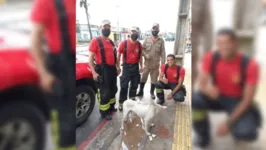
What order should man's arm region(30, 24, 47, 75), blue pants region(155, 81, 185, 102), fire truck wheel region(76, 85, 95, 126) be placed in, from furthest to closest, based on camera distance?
blue pants region(155, 81, 185, 102) < fire truck wheel region(76, 85, 95, 126) < man's arm region(30, 24, 47, 75)

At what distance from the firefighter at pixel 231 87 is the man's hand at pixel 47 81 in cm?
47

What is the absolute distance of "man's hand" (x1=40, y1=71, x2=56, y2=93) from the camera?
1.75 ft

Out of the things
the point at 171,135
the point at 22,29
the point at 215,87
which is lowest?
the point at 171,135

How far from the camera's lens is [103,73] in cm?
168

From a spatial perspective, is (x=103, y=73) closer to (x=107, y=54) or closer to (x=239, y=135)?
(x=107, y=54)

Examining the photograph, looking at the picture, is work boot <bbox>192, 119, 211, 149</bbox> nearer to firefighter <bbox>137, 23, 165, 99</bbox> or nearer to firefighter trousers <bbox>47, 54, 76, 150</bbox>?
firefighter trousers <bbox>47, 54, 76, 150</bbox>

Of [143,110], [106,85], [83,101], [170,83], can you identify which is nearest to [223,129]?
[83,101]

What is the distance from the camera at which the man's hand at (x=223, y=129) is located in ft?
1.47

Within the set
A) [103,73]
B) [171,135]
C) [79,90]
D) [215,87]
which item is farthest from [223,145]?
[103,73]

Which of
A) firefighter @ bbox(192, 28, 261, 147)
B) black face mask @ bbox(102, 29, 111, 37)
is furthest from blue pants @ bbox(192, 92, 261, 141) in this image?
black face mask @ bbox(102, 29, 111, 37)

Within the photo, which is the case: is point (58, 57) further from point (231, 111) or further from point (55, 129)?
point (231, 111)

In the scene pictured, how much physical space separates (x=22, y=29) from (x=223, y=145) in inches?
27.8

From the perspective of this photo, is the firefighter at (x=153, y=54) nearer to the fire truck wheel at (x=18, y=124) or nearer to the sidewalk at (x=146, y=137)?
the sidewalk at (x=146, y=137)

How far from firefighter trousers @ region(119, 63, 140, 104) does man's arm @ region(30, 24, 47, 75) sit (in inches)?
58.5
